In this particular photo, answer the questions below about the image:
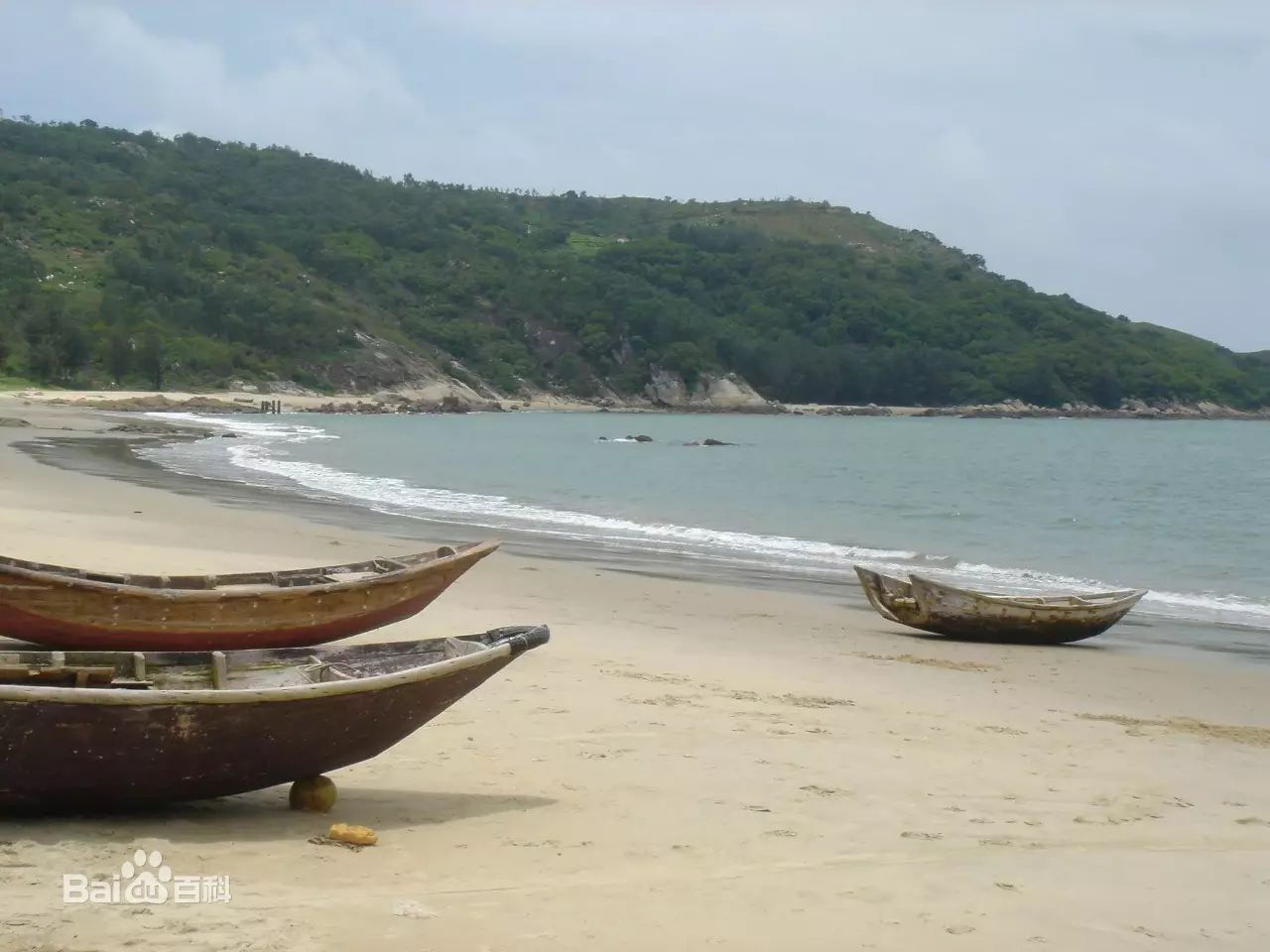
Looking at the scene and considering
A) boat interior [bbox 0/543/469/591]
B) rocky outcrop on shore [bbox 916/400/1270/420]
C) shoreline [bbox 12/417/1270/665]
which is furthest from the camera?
rocky outcrop on shore [bbox 916/400/1270/420]

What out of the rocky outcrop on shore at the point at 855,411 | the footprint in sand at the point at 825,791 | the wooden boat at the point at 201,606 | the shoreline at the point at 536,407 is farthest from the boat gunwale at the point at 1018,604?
the rocky outcrop on shore at the point at 855,411

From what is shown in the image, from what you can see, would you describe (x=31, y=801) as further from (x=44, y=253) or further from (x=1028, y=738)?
(x=44, y=253)

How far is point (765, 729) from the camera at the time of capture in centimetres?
804

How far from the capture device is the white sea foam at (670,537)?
16594 millimetres

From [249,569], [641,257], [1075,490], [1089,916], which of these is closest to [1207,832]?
[1089,916]

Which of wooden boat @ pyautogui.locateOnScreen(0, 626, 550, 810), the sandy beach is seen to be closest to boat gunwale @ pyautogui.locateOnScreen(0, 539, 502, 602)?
the sandy beach

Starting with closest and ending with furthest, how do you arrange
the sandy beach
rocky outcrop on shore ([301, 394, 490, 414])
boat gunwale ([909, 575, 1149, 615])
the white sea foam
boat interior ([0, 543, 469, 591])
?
the sandy beach, boat interior ([0, 543, 469, 591]), boat gunwale ([909, 575, 1149, 615]), the white sea foam, rocky outcrop on shore ([301, 394, 490, 414])

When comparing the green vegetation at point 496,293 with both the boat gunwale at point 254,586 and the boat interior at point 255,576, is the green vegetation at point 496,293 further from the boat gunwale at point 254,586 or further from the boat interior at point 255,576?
the boat gunwale at point 254,586

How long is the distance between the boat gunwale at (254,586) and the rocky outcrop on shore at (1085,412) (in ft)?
393

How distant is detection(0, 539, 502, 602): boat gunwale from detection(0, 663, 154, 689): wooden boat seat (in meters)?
2.20

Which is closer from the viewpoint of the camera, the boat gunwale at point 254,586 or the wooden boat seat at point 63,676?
the wooden boat seat at point 63,676

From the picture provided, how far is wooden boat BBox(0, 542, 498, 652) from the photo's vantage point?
26.4 feet

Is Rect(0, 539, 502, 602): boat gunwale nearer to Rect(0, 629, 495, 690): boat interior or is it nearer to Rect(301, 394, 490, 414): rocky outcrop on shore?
Rect(0, 629, 495, 690): boat interior

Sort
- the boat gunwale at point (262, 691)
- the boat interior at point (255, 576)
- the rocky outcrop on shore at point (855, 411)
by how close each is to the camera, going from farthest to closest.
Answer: the rocky outcrop on shore at point (855, 411), the boat interior at point (255, 576), the boat gunwale at point (262, 691)
